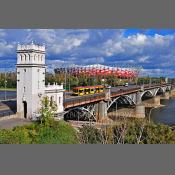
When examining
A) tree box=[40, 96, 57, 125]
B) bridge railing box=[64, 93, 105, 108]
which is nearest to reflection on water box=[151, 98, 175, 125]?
bridge railing box=[64, 93, 105, 108]

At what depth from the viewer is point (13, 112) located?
14.0m

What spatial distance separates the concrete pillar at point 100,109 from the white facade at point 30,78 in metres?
7.58

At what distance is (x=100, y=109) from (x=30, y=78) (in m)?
8.57

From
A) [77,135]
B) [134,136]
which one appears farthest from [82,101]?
[134,136]

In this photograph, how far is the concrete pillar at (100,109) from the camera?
20844 millimetres

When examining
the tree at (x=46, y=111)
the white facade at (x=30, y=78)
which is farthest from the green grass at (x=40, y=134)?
the white facade at (x=30, y=78)

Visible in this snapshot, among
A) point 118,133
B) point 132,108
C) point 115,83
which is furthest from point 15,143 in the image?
point 115,83

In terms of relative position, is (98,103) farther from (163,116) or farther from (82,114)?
(163,116)

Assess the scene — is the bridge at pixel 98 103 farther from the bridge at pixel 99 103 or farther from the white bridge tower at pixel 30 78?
the white bridge tower at pixel 30 78

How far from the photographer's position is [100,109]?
21.3 m

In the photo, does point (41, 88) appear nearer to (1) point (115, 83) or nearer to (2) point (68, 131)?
(2) point (68, 131)

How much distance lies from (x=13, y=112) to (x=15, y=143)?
3.80 meters

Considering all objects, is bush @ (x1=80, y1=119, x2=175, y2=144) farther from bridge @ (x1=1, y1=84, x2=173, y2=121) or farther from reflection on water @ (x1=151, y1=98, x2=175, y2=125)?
reflection on water @ (x1=151, y1=98, x2=175, y2=125)

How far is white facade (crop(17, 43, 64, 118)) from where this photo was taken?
13156mm
